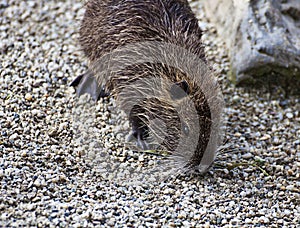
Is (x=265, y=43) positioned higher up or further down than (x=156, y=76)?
higher up

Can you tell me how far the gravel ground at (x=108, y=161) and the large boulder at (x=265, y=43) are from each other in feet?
0.67

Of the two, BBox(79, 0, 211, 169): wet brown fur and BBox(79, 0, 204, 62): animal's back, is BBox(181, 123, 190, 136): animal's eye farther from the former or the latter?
BBox(79, 0, 204, 62): animal's back

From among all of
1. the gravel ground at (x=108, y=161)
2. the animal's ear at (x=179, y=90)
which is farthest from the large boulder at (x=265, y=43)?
the animal's ear at (x=179, y=90)

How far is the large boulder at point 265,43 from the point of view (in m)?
6.21

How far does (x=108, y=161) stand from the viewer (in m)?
5.15

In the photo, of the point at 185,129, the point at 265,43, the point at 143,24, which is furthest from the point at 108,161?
the point at 265,43

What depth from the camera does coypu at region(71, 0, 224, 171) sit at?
4766 millimetres

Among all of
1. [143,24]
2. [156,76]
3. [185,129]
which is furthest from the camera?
[143,24]

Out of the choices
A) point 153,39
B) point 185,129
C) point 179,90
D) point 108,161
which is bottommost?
point 108,161

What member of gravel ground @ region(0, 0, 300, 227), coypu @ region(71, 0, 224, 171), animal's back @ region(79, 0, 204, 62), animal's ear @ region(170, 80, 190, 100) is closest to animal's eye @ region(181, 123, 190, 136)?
coypu @ region(71, 0, 224, 171)

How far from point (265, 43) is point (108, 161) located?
245 cm

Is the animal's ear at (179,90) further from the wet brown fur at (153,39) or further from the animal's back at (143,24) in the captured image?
the animal's back at (143,24)

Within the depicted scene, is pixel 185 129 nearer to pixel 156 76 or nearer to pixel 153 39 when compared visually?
pixel 156 76

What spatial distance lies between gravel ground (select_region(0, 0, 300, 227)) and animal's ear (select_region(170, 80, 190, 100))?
0.78 m
